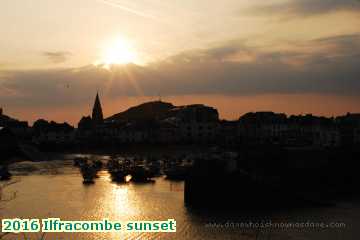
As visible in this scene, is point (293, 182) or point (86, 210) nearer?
point (86, 210)

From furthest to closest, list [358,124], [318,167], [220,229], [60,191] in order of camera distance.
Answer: [358,124]
[318,167]
[60,191]
[220,229]

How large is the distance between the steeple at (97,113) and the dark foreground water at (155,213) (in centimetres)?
8855

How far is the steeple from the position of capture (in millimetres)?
133750

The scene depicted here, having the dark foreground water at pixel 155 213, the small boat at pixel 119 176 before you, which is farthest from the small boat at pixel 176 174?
the dark foreground water at pixel 155 213

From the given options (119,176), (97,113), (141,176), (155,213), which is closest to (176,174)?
(141,176)

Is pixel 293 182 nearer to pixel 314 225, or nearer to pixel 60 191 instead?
pixel 314 225

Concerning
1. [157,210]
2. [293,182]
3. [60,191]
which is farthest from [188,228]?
[293,182]

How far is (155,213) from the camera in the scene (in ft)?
101

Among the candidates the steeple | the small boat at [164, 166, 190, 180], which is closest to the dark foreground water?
the small boat at [164, 166, 190, 180]

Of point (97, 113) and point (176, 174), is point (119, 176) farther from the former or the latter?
point (97, 113)

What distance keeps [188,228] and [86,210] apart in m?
9.00

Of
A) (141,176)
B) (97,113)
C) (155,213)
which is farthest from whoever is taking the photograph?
(97,113)

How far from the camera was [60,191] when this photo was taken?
40719 millimetres

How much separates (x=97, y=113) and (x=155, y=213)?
108 meters
